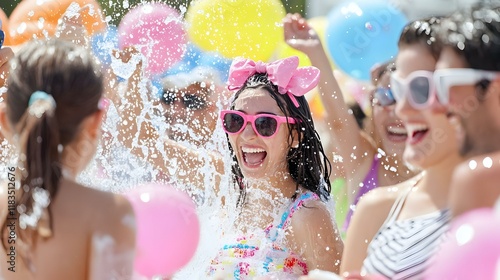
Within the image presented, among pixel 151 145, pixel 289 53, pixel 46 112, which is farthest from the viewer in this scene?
pixel 289 53

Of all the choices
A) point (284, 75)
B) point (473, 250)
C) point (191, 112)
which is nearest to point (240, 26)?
point (191, 112)

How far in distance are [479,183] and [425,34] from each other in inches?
16.6

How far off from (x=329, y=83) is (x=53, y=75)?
6.30 ft

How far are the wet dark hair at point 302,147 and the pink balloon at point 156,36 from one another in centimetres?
148

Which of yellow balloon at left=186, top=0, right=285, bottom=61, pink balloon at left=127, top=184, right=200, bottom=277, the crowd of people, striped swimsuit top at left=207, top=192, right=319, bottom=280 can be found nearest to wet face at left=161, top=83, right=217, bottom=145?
yellow balloon at left=186, top=0, right=285, bottom=61

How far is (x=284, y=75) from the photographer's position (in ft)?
10.2

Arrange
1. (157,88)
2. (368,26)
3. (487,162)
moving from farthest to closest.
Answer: (157,88)
(368,26)
(487,162)

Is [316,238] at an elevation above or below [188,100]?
below

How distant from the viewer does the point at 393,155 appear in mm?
3471

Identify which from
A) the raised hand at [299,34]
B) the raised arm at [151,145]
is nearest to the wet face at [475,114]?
the raised arm at [151,145]

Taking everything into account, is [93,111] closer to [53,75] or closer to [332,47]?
[53,75]

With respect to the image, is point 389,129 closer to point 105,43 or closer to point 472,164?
point 105,43

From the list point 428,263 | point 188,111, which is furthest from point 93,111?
point 188,111

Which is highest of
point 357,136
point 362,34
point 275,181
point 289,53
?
point 362,34
